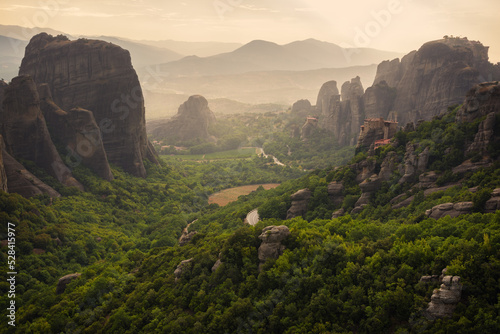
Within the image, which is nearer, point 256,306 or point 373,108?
point 256,306

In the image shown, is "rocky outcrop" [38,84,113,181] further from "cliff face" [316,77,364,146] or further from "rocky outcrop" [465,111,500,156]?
"cliff face" [316,77,364,146]

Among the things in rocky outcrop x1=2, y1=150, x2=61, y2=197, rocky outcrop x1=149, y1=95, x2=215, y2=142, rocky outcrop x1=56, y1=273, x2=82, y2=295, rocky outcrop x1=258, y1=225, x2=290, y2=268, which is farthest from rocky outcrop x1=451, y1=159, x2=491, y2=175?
rocky outcrop x1=149, y1=95, x2=215, y2=142

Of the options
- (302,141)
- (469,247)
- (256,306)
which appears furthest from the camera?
(302,141)

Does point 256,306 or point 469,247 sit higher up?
point 469,247

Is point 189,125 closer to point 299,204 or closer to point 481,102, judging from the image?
point 299,204

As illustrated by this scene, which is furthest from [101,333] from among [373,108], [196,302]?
[373,108]

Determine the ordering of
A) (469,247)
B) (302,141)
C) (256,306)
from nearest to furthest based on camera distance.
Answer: (469,247) → (256,306) → (302,141)

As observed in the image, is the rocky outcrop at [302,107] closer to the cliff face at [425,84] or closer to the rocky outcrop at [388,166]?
the cliff face at [425,84]

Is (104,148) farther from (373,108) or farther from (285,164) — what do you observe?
(373,108)
